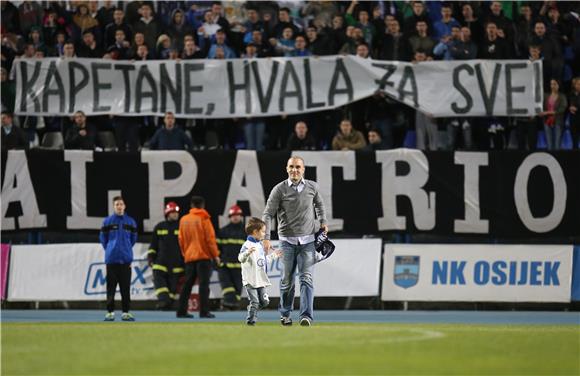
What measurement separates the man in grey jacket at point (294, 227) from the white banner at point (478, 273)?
754 centimetres

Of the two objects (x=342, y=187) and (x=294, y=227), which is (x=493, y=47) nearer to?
(x=342, y=187)

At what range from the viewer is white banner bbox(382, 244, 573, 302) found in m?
23.3

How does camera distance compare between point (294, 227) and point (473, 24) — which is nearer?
point (294, 227)

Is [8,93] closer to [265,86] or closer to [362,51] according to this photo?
[265,86]

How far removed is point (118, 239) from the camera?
19500 mm

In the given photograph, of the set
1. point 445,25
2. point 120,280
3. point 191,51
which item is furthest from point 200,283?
point 445,25

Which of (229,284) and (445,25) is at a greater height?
(445,25)

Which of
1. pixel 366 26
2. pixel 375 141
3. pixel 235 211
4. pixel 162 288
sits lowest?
pixel 162 288

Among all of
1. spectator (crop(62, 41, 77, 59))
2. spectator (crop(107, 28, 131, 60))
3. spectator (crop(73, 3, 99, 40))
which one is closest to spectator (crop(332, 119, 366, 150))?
spectator (crop(107, 28, 131, 60))

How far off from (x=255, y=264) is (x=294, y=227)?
930 millimetres

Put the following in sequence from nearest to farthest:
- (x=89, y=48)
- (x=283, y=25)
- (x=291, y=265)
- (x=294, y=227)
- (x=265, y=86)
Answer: (x=294, y=227)
(x=291, y=265)
(x=265, y=86)
(x=89, y=48)
(x=283, y=25)

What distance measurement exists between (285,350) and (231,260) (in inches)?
465

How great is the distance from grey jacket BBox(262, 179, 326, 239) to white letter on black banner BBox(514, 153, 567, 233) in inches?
346

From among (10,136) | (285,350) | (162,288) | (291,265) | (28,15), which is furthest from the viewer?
(28,15)
